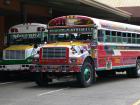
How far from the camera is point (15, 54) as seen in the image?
787 inches

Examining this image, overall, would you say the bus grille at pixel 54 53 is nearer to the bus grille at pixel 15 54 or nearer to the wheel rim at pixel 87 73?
the wheel rim at pixel 87 73

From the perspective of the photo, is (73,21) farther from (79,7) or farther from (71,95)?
(79,7)

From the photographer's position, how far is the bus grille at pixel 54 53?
16812 mm

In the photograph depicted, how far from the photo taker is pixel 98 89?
1647 centimetres

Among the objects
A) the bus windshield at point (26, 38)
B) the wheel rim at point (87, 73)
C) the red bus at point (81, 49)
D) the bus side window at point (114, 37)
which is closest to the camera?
the red bus at point (81, 49)

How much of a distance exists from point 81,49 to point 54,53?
1006mm

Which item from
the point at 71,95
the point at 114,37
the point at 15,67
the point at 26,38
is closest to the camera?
the point at 71,95

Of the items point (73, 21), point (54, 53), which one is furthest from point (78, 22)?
point (54, 53)

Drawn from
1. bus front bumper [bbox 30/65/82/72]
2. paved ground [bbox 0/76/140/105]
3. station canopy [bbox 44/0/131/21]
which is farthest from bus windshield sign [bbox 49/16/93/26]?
station canopy [bbox 44/0/131/21]

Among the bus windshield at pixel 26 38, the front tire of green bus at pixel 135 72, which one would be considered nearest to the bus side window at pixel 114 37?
the front tire of green bus at pixel 135 72

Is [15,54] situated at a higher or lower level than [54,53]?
lower

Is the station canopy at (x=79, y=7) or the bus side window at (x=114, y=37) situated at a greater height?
the station canopy at (x=79, y=7)

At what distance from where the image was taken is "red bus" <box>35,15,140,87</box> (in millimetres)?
16781

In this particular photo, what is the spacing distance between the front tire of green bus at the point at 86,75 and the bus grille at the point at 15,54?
3.57 m
